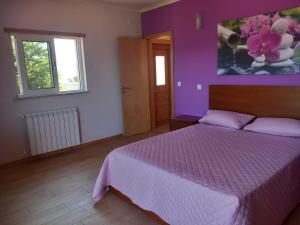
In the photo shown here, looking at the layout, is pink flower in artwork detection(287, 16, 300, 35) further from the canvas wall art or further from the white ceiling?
the white ceiling

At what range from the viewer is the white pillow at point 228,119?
305 centimetres

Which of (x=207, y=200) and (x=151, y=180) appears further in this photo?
(x=151, y=180)

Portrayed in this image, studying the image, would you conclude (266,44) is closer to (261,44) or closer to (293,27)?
(261,44)

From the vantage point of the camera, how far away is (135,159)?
216 centimetres

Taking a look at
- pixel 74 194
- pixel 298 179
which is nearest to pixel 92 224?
pixel 74 194

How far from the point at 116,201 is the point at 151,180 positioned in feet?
2.19

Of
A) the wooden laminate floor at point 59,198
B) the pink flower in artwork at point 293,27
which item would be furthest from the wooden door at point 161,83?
the pink flower in artwork at point 293,27

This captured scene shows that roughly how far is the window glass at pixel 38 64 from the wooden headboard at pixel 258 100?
260 cm

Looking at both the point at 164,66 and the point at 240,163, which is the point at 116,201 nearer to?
the point at 240,163

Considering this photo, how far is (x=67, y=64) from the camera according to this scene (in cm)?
388

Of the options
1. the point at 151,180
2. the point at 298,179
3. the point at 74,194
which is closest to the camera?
the point at 151,180

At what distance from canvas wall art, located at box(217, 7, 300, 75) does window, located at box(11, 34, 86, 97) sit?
238 cm

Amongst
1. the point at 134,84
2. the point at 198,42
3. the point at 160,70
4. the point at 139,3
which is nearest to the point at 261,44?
the point at 198,42

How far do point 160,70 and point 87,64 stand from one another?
1.94 meters
